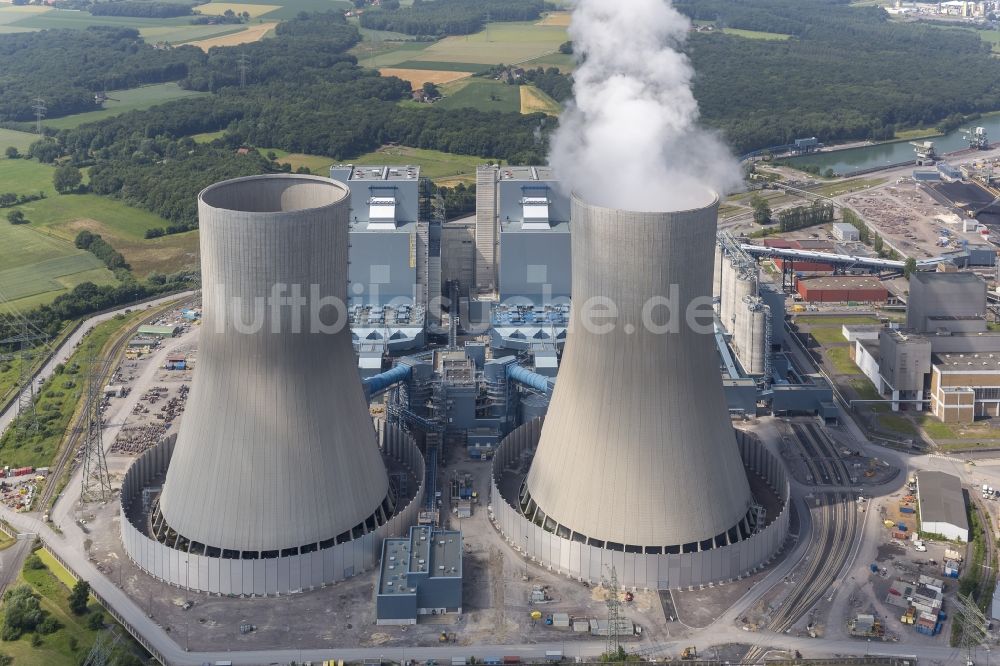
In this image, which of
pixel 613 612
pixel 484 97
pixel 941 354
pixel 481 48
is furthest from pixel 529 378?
pixel 481 48

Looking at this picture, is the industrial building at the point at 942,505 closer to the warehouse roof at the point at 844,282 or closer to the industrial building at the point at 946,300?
the industrial building at the point at 946,300

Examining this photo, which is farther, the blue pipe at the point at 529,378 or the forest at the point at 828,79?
the forest at the point at 828,79

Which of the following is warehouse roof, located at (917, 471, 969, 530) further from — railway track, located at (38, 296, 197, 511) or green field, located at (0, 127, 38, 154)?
green field, located at (0, 127, 38, 154)

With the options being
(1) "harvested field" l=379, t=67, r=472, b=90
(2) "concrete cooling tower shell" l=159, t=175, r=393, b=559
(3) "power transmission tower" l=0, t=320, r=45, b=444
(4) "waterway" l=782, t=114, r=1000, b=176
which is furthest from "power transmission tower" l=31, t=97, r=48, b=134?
(2) "concrete cooling tower shell" l=159, t=175, r=393, b=559

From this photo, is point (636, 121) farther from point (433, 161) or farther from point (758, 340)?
point (433, 161)

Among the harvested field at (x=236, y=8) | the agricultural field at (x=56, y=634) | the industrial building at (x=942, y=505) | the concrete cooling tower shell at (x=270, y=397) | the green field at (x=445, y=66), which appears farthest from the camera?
the harvested field at (x=236, y=8)

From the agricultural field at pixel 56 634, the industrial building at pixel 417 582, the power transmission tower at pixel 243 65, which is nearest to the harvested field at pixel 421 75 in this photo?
the power transmission tower at pixel 243 65

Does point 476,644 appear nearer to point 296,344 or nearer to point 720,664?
point 720,664
